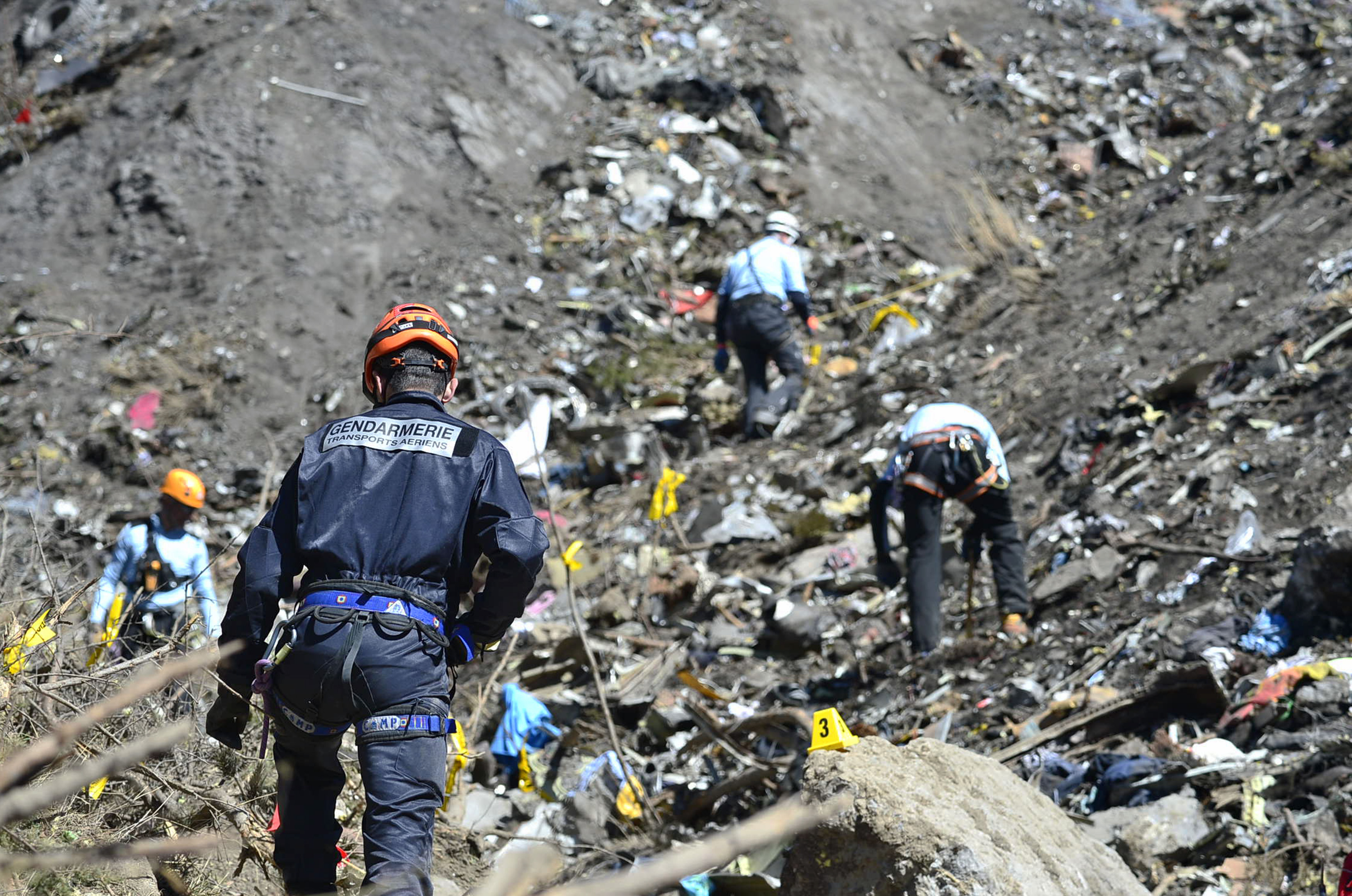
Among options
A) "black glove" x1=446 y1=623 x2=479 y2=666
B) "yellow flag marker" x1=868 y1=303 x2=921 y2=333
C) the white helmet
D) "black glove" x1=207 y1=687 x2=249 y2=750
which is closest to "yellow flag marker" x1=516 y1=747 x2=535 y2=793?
"black glove" x1=207 y1=687 x2=249 y2=750

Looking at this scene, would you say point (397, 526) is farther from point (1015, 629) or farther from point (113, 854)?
point (1015, 629)

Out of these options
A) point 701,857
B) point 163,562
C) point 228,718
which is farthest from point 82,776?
point 163,562

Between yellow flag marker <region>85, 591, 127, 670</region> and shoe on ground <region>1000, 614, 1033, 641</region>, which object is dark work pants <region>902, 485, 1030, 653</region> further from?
yellow flag marker <region>85, 591, 127, 670</region>

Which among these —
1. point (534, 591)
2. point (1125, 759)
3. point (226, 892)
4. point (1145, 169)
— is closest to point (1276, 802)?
point (1125, 759)

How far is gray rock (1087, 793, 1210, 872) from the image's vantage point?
3.66 m

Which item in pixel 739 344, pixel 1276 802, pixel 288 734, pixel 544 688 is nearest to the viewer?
pixel 288 734

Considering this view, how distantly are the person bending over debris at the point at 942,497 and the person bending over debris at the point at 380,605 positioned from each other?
10.3 feet

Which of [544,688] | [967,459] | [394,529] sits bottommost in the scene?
[544,688]

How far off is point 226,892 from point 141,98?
11.1m

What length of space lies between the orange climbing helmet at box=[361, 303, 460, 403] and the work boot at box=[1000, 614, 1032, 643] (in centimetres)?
350

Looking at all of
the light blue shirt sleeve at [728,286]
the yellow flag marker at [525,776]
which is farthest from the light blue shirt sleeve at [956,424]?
the light blue shirt sleeve at [728,286]

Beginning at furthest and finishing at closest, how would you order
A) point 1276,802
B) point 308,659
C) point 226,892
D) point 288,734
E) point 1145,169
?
point 1145,169 < point 1276,802 < point 226,892 < point 288,734 < point 308,659

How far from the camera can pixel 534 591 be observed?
7.20 metres

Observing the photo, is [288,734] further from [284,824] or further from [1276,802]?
[1276,802]
